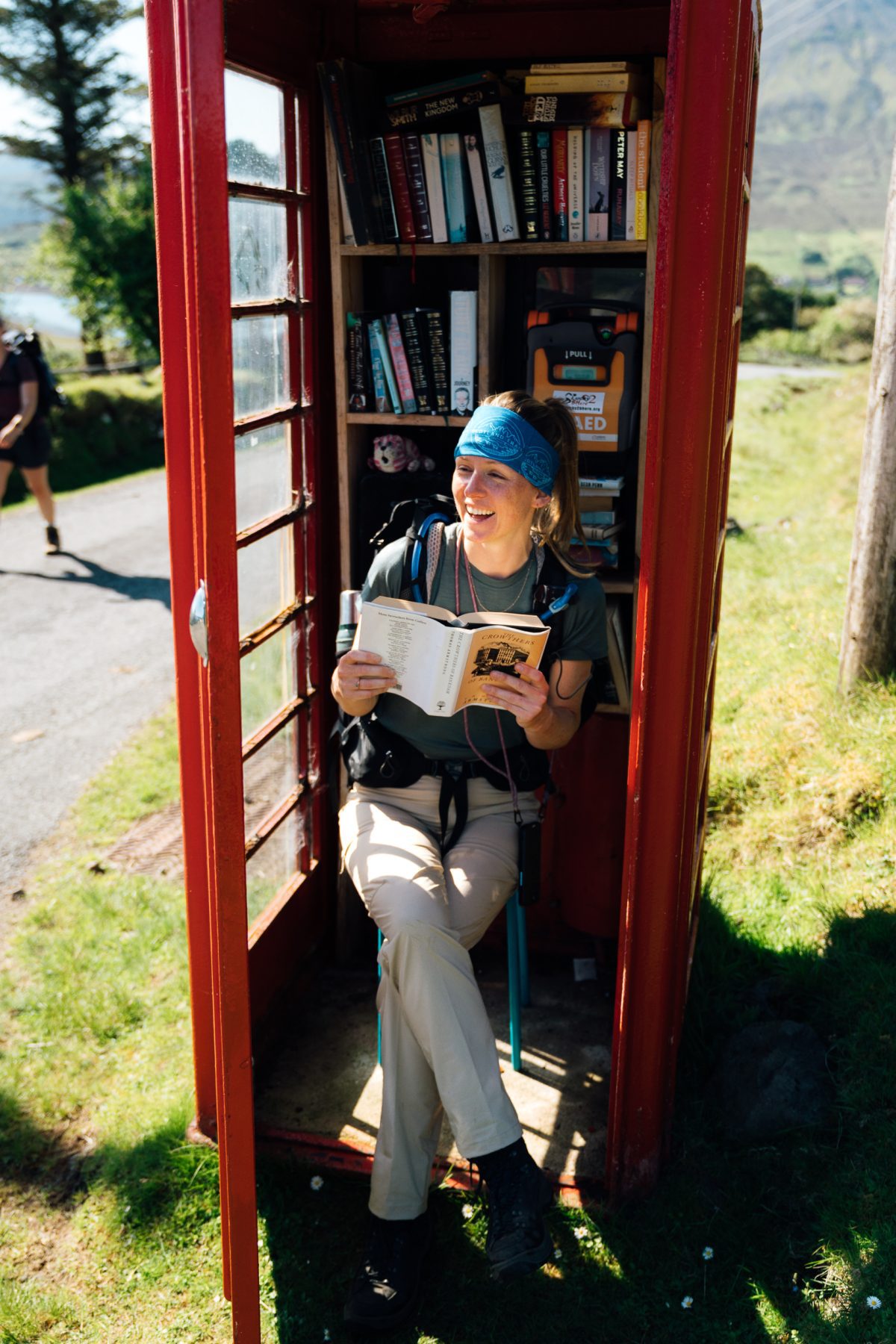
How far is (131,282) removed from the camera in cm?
2208

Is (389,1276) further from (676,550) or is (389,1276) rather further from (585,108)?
(585,108)

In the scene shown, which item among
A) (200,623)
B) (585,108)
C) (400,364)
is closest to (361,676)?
(200,623)

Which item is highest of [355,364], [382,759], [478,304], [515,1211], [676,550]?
[478,304]

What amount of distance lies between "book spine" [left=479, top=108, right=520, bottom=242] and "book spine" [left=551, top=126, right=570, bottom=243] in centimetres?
13

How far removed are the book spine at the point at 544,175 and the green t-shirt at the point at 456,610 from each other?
39.2 inches

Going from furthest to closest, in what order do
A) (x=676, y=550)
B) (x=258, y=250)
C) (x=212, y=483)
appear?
(x=258, y=250) < (x=676, y=550) < (x=212, y=483)

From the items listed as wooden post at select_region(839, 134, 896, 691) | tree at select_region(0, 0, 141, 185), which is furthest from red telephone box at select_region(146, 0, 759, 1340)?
tree at select_region(0, 0, 141, 185)

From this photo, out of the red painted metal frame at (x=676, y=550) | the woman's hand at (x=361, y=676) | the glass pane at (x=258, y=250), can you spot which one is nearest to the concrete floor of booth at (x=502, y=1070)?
the red painted metal frame at (x=676, y=550)

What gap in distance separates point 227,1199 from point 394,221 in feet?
8.53

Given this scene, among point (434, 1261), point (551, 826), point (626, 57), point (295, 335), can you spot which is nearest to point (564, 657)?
point (551, 826)

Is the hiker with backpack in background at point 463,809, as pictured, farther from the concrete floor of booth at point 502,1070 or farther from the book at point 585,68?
the book at point 585,68

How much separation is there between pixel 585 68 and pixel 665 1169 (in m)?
2.86

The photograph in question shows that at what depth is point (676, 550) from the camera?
239 centimetres

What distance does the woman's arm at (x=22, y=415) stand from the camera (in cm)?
840
